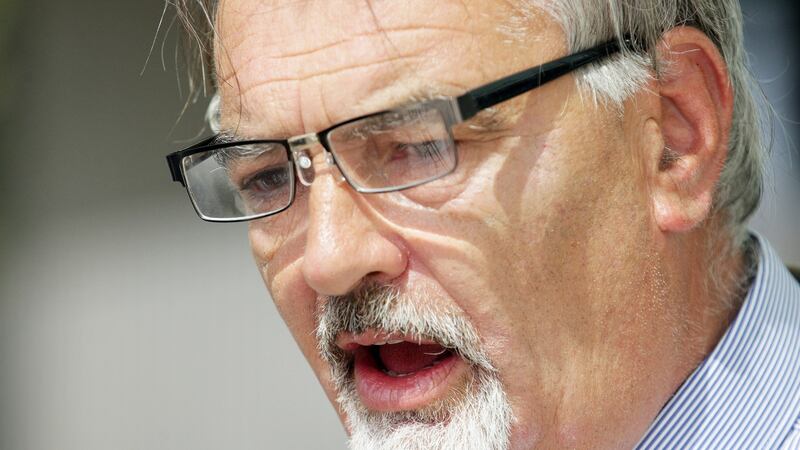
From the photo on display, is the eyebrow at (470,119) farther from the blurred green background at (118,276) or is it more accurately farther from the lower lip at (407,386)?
the blurred green background at (118,276)

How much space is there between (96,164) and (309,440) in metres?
1.43

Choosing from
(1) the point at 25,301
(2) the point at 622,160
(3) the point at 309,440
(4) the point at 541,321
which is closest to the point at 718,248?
(2) the point at 622,160

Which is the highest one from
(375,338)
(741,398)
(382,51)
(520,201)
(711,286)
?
(382,51)

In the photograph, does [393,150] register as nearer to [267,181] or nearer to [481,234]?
[481,234]

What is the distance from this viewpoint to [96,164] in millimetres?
3502

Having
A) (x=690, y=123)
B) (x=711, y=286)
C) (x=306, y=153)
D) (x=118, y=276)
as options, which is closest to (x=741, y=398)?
(x=711, y=286)

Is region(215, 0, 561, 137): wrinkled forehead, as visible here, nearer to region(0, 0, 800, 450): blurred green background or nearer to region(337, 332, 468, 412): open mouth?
region(337, 332, 468, 412): open mouth

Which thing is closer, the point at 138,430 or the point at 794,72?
the point at 794,72

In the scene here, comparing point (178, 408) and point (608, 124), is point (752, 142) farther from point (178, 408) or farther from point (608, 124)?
point (178, 408)

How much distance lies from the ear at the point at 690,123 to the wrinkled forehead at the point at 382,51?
254 millimetres

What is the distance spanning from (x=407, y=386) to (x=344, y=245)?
285 mm

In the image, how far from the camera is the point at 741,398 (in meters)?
1.61

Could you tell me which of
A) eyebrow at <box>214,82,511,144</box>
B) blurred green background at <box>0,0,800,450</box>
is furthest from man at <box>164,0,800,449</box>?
blurred green background at <box>0,0,800,450</box>

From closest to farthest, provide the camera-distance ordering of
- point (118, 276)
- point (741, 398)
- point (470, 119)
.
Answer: point (470, 119) < point (741, 398) < point (118, 276)
